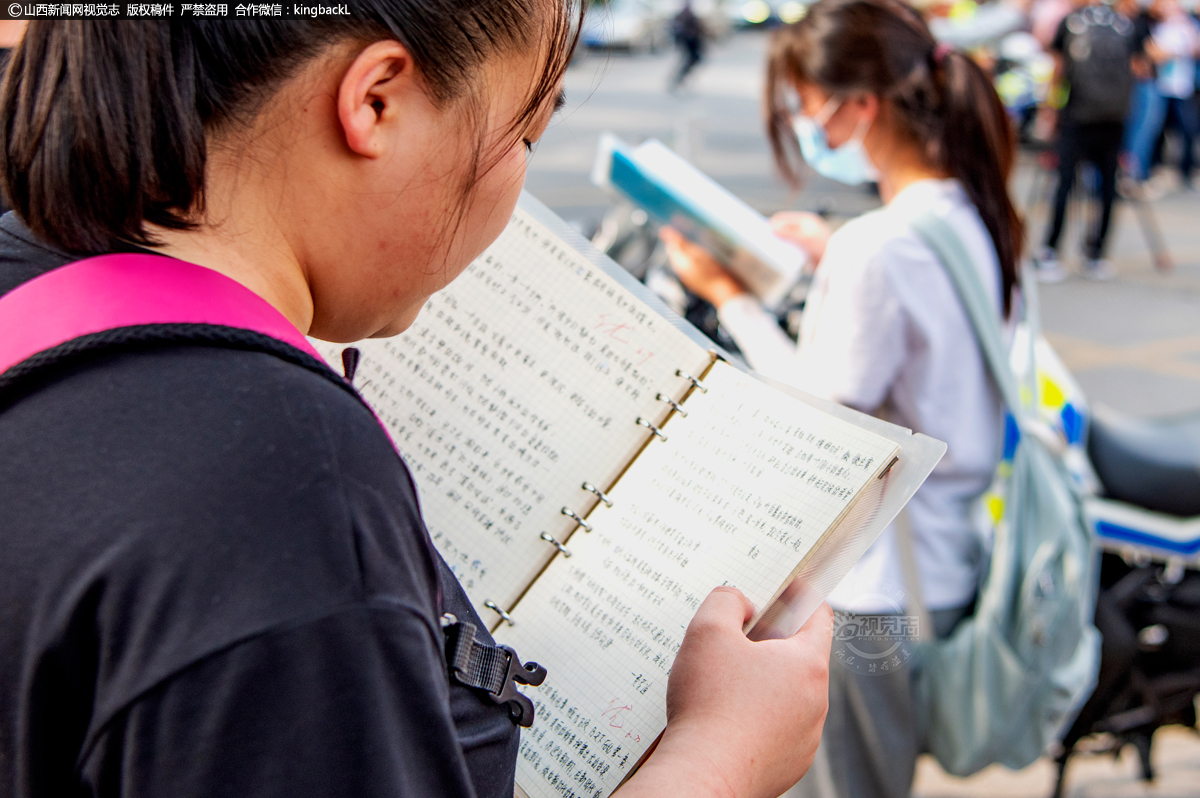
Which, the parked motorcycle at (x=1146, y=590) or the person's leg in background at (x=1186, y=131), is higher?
the parked motorcycle at (x=1146, y=590)

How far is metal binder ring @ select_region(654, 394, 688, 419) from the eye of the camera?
927 millimetres

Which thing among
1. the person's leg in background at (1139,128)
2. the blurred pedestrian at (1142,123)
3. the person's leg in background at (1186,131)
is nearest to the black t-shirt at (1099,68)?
the blurred pedestrian at (1142,123)

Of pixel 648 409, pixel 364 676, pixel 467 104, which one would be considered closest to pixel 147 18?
pixel 467 104

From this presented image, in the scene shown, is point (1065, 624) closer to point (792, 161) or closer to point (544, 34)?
point (792, 161)

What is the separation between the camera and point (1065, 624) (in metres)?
1.87

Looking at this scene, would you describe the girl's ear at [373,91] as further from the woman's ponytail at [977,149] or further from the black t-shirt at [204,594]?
the woman's ponytail at [977,149]

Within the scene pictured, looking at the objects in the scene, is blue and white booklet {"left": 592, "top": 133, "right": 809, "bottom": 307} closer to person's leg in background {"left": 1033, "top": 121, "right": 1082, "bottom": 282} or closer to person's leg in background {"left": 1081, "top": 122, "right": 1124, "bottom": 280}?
person's leg in background {"left": 1033, "top": 121, "right": 1082, "bottom": 282}

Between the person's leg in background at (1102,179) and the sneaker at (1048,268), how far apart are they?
0.70 ft

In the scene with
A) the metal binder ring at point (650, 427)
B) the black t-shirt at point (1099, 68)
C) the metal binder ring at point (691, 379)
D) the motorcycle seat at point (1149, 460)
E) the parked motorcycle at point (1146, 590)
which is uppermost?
the metal binder ring at point (691, 379)

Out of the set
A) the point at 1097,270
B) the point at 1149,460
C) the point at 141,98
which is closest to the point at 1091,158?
the point at 1097,270

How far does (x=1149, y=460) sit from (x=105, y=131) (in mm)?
2352

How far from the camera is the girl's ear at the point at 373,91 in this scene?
2.00ft

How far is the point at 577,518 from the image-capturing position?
928 mm

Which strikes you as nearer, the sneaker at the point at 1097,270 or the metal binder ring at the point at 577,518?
the metal binder ring at the point at 577,518
